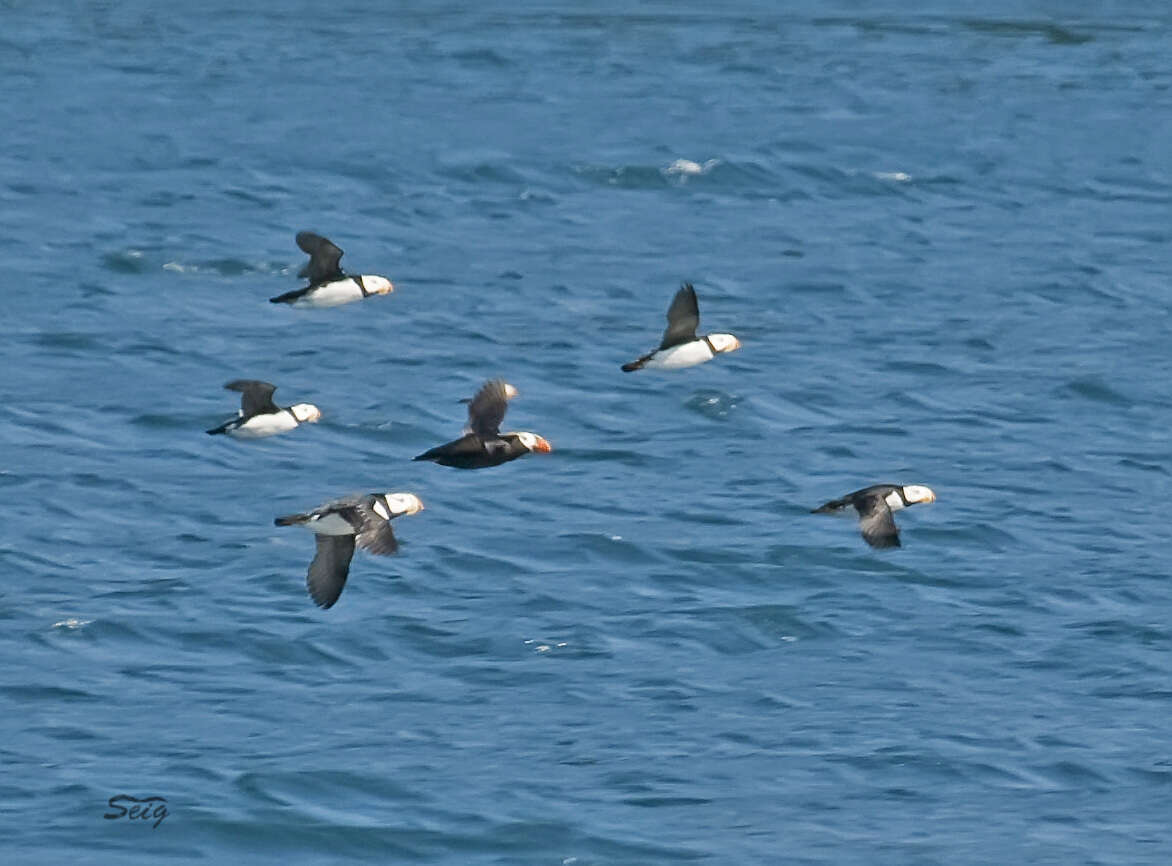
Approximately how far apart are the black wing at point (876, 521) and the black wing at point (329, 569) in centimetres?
381

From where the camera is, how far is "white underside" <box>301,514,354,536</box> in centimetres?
1722

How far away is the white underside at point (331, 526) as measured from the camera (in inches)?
678

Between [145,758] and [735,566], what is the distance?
6.24 metres

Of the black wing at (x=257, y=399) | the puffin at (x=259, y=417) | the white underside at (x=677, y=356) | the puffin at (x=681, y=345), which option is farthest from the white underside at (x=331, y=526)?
the white underside at (x=677, y=356)

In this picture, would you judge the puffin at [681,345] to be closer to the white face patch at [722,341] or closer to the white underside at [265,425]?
the white face patch at [722,341]

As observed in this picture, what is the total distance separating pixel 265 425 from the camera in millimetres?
Answer: 21359

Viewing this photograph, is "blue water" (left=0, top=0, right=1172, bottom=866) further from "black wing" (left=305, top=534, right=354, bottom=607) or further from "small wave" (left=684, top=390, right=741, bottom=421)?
"black wing" (left=305, top=534, right=354, bottom=607)

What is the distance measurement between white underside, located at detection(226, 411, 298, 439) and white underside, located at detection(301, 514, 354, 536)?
3940 mm

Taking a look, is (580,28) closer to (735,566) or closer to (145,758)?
(735,566)

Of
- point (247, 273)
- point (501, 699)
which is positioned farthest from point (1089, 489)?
point (247, 273)

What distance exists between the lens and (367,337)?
2864 centimetres

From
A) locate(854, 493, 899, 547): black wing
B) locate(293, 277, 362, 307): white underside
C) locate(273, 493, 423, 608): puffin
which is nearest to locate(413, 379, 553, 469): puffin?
locate(273, 493, 423, 608): puffin
